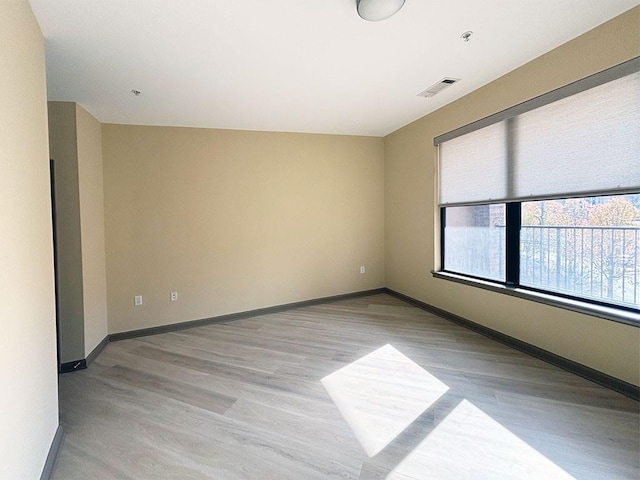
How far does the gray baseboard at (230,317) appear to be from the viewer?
12.1 feet

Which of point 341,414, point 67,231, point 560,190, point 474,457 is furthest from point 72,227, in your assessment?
point 560,190

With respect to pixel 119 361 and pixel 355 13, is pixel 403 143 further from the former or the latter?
pixel 119 361

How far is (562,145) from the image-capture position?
248 centimetres

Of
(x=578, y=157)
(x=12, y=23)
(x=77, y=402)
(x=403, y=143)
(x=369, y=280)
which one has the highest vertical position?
(x=403, y=143)

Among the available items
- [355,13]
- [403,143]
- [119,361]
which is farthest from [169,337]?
[403,143]

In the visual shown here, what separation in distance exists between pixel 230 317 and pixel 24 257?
9.52ft

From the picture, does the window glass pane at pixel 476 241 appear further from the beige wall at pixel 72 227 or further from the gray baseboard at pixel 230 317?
the beige wall at pixel 72 227

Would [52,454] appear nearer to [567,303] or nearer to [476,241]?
[567,303]

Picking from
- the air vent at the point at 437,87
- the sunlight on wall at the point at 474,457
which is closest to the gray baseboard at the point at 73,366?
the sunlight on wall at the point at 474,457

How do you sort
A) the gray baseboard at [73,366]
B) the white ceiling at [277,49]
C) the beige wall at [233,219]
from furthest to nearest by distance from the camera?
1. the beige wall at [233,219]
2. the gray baseboard at [73,366]
3. the white ceiling at [277,49]

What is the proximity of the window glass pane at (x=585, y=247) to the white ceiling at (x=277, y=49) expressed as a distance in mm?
1349

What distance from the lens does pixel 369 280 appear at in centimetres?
518

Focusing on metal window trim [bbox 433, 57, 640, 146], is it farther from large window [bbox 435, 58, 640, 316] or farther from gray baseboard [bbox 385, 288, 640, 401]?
gray baseboard [bbox 385, 288, 640, 401]

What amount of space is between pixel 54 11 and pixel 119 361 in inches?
115
